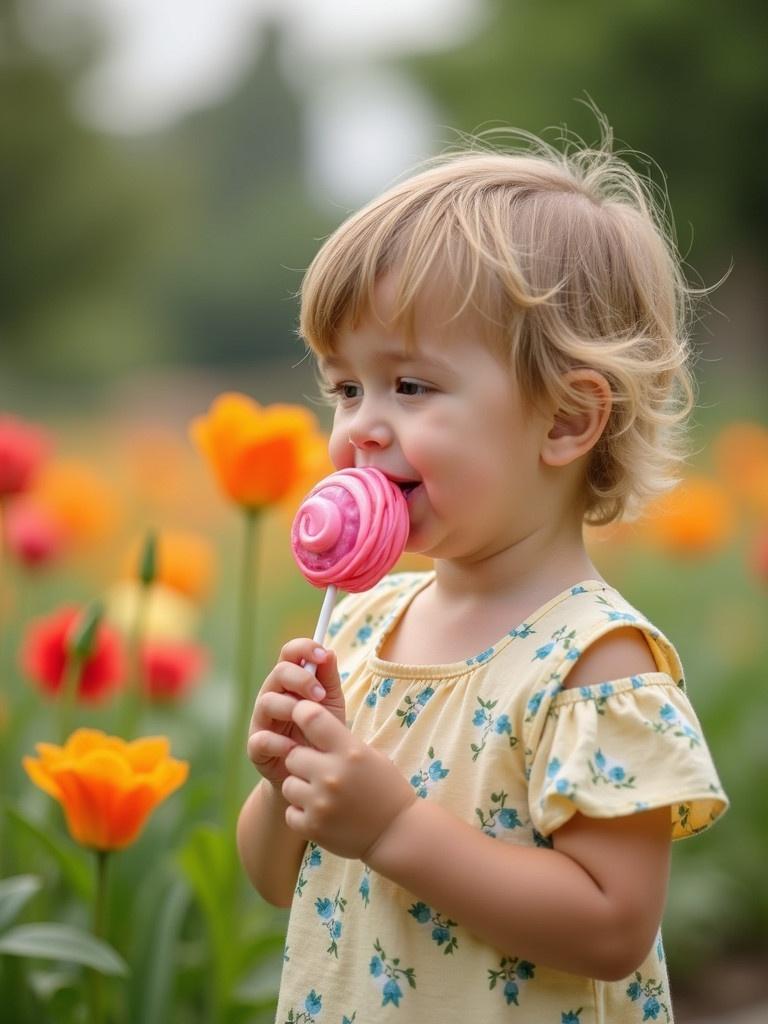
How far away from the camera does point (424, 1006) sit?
1.43 meters

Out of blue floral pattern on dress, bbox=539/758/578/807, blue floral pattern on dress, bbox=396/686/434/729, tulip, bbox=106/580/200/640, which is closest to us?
blue floral pattern on dress, bbox=539/758/578/807

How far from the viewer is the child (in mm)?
1337

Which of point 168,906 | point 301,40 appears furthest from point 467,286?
point 301,40

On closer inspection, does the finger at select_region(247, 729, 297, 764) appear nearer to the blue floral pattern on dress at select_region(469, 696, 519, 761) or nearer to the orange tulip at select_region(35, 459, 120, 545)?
the blue floral pattern on dress at select_region(469, 696, 519, 761)

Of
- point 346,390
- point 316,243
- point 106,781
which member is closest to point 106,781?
point 106,781

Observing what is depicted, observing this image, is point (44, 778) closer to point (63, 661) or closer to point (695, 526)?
point (63, 661)

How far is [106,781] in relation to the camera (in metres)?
1.67

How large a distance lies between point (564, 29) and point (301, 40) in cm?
2779

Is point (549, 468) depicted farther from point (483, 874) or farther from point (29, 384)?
point (29, 384)

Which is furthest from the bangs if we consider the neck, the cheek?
the neck

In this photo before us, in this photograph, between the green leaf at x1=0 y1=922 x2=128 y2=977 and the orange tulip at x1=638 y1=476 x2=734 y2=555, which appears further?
A: the orange tulip at x1=638 y1=476 x2=734 y2=555

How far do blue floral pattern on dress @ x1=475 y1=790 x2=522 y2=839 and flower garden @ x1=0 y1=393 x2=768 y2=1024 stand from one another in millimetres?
84

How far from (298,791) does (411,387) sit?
47cm

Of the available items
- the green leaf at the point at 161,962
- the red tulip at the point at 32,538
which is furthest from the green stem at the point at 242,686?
the red tulip at the point at 32,538
